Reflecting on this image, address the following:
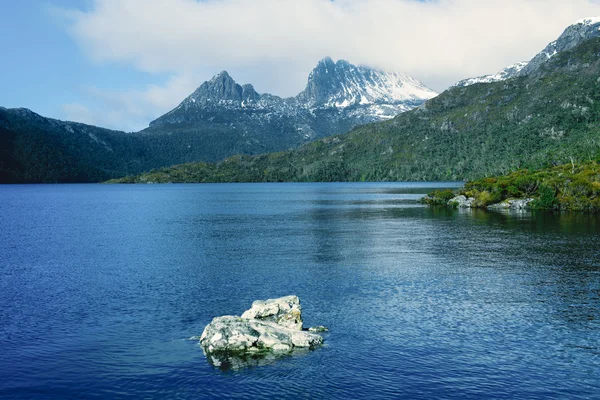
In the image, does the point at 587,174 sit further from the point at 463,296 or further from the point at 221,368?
the point at 221,368

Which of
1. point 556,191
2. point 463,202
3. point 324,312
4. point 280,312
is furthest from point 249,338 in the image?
point 463,202

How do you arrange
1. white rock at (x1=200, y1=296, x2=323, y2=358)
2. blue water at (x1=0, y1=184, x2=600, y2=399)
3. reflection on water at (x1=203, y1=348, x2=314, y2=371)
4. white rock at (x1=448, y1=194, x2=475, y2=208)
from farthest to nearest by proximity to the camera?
white rock at (x1=448, y1=194, x2=475, y2=208) < white rock at (x1=200, y1=296, x2=323, y2=358) < reflection on water at (x1=203, y1=348, x2=314, y2=371) < blue water at (x1=0, y1=184, x2=600, y2=399)

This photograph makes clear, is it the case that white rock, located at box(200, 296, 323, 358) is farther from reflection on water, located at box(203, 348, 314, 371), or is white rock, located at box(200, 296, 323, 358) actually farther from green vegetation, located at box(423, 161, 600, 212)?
green vegetation, located at box(423, 161, 600, 212)

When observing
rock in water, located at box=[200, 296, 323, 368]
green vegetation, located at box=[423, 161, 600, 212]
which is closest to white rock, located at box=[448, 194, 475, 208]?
green vegetation, located at box=[423, 161, 600, 212]

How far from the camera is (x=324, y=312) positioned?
53219mm

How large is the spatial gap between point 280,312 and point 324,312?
7.45m

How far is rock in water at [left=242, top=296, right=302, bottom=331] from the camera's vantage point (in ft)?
152

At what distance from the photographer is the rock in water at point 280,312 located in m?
46.4

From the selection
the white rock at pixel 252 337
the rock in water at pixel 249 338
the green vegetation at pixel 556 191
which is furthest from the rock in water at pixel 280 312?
the green vegetation at pixel 556 191

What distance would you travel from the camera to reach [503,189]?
197 metres

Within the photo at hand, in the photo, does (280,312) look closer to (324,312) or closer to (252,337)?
(252,337)

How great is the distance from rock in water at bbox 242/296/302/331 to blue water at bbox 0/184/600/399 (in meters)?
3.60

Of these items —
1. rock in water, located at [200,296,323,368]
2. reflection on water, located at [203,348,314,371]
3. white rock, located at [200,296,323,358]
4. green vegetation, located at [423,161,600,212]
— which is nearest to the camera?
reflection on water, located at [203,348,314,371]

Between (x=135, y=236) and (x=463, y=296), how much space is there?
269ft
